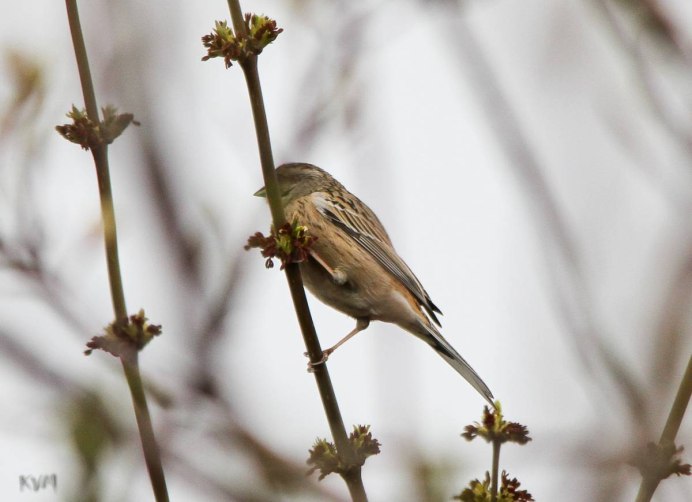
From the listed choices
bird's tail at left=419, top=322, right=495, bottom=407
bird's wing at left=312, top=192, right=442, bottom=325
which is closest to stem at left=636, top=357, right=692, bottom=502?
A: bird's tail at left=419, top=322, right=495, bottom=407

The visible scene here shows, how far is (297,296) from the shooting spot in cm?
357

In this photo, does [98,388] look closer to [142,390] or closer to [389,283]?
[142,390]

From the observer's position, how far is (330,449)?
135 inches

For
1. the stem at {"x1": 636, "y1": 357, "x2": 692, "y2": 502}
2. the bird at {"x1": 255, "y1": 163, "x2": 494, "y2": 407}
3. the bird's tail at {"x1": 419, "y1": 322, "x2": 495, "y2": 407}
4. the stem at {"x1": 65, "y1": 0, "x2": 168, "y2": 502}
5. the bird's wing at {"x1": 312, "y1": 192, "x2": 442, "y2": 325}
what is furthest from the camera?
the bird's wing at {"x1": 312, "y1": 192, "x2": 442, "y2": 325}

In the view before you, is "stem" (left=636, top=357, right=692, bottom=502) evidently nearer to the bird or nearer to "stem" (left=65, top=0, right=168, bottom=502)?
"stem" (left=65, top=0, right=168, bottom=502)

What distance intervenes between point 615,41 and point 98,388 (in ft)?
9.96

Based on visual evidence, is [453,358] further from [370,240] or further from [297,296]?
[297,296]

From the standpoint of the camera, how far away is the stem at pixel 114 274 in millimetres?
2404

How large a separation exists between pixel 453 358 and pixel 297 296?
3341 millimetres

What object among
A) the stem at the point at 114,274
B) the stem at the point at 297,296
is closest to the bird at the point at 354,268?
the stem at the point at 297,296

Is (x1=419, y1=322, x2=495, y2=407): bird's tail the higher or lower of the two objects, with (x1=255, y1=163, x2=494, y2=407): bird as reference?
lower

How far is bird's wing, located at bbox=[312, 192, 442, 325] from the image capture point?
740 cm

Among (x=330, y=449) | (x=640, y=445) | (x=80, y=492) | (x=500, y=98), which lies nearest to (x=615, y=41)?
(x=500, y=98)

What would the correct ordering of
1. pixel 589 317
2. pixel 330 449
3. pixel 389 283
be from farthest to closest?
pixel 389 283
pixel 589 317
pixel 330 449
